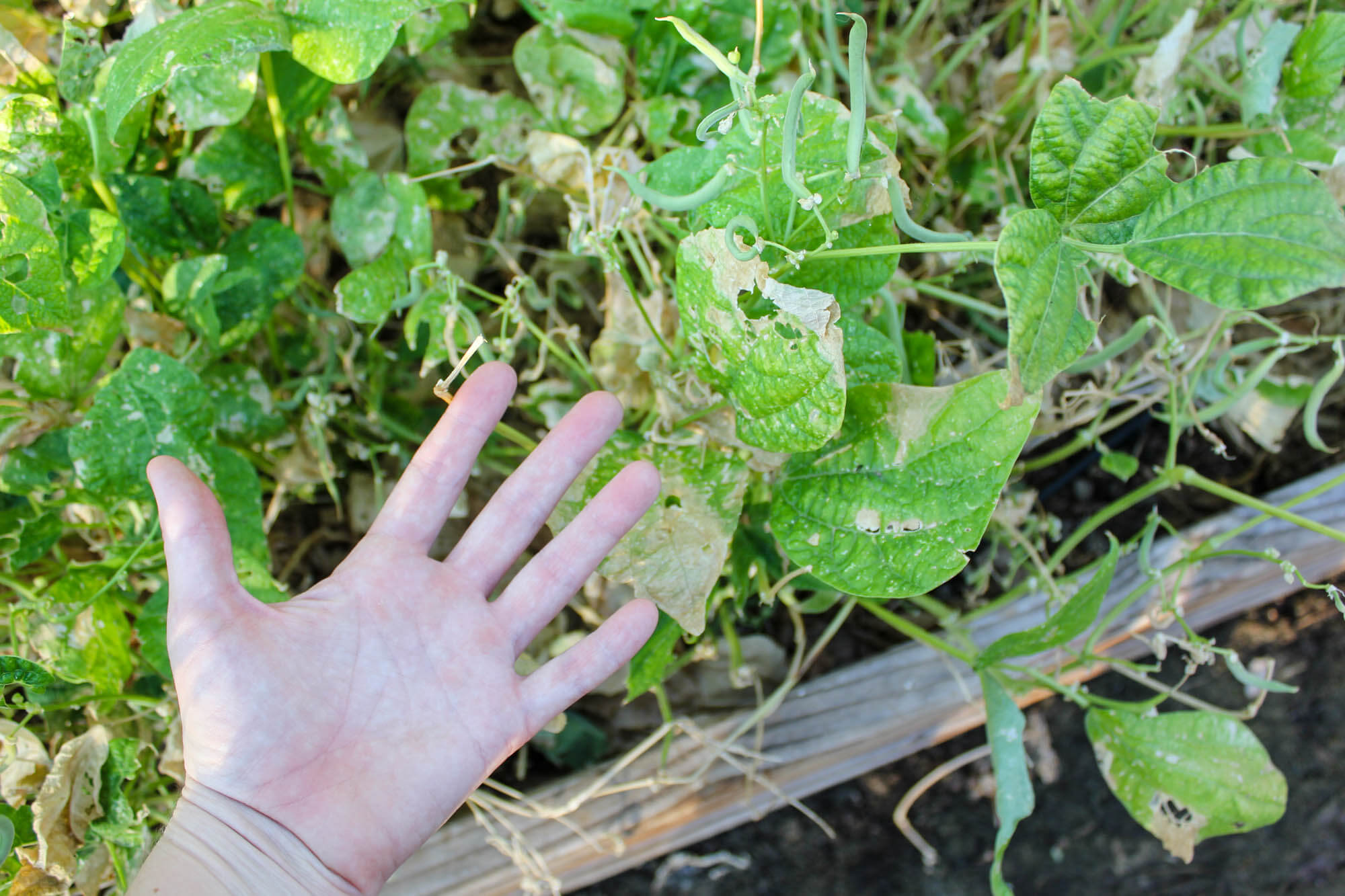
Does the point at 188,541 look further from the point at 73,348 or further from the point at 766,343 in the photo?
the point at 766,343

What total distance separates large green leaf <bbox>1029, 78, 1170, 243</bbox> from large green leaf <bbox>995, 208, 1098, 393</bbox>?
4 centimetres

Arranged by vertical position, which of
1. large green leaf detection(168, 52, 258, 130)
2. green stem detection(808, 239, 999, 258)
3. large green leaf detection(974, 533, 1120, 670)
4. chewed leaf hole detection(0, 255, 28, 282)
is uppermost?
large green leaf detection(168, 52, 258, 130)

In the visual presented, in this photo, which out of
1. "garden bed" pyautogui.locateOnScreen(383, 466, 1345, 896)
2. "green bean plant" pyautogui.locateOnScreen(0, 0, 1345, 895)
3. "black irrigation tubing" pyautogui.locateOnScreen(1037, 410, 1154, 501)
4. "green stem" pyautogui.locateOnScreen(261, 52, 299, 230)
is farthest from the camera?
"black irrigation tubing" pyautogui.locateOnScreen(1037, 410, 1154, 501)

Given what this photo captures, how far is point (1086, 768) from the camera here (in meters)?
1.31

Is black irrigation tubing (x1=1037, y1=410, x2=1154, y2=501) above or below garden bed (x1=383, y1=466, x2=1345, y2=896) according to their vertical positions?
above

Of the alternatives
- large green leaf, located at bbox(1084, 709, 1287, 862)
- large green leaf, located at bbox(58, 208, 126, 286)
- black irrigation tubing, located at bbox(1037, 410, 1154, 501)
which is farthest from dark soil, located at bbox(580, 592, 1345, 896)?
large green leaf, located at bbox(58, 208, 126, 286)

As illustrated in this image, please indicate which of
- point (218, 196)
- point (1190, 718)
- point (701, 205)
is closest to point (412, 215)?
point (218, 196)

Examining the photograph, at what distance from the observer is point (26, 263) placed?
2.18 ft

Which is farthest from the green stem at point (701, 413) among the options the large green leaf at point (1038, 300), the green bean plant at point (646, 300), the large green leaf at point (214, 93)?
the large green leaf at point (214, 93)

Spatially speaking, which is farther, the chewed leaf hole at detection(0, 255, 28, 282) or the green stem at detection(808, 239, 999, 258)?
the chewed leaf hole at detection(0, 255, 28, 282)

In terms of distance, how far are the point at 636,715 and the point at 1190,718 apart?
0.65m

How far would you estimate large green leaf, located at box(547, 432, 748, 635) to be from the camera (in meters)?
0.73

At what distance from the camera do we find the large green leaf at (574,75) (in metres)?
0.93

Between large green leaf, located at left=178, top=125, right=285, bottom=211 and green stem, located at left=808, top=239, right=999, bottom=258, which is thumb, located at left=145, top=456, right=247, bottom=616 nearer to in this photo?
large green leaf, located at left=178, top=125, right=285, bottom=211
